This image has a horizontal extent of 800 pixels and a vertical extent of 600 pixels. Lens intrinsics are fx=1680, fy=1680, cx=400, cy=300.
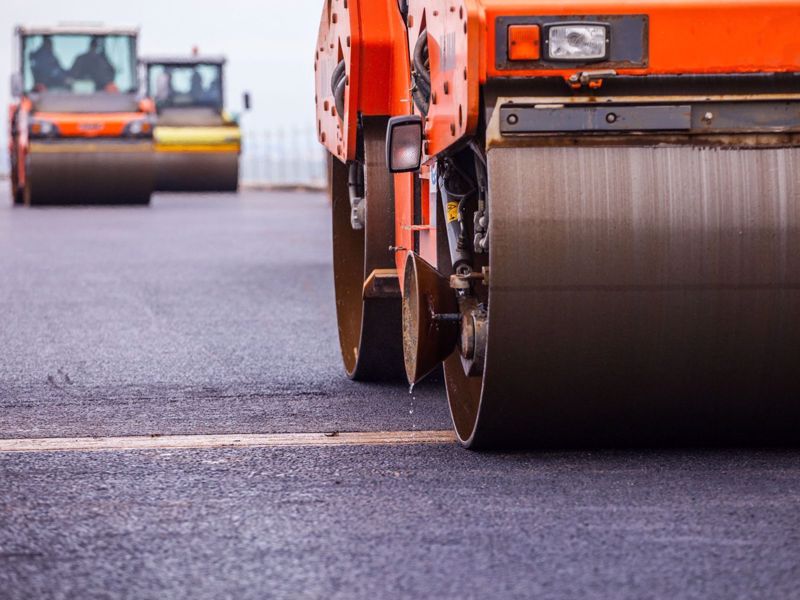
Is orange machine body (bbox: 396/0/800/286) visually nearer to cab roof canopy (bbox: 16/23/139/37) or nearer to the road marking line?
the road marking line

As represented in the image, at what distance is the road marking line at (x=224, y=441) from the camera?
4.51 meters

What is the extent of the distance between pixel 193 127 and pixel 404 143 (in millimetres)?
23429

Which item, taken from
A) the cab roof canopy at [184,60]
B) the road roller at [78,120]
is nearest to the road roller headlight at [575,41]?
the road roller at [78,120]

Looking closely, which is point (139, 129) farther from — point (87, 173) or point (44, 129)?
point (44, 129)

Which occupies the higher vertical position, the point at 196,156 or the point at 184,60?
the point at 184,60

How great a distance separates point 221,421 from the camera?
499 cm

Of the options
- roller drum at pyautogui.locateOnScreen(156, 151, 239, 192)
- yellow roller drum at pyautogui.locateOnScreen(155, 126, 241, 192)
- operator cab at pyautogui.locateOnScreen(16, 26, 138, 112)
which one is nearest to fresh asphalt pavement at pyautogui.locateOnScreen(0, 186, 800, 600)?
operator cab at pyautogui.locateOnScreen(16, 26, 138, 112)

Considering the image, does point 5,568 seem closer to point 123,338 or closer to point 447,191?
point 447,191

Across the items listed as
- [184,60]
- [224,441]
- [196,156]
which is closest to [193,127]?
[196,156]

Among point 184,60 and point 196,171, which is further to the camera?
point 184,60

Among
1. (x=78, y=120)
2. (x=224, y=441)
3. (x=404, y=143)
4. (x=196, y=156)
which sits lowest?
(x=224, y=441)

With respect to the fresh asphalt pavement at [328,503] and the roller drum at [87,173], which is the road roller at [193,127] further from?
the fresh asphalt pavement at [328,503]

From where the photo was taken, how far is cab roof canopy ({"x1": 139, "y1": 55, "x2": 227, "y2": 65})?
97.3 feet

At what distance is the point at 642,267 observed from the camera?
384cm
